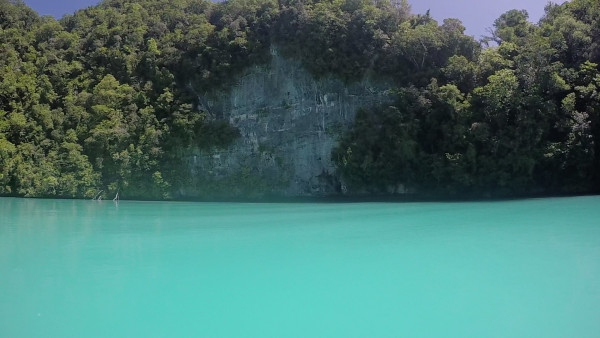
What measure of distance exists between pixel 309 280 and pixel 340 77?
22434 mm

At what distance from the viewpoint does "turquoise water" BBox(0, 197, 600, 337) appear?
20.2 feet

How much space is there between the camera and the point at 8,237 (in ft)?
44.4

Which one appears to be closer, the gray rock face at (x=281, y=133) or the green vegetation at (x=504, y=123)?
the green vegetation at (x=504, y=123)

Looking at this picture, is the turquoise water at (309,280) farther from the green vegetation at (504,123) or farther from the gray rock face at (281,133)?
the gray rock face at (281,133)

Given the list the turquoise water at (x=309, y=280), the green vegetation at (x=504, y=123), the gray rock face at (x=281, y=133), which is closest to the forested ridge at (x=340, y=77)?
the green vegetation at (x=504, y=123)

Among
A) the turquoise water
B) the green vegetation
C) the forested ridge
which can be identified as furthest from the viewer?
the forested ridge

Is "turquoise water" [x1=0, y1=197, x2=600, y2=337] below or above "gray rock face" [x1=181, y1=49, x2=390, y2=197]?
below

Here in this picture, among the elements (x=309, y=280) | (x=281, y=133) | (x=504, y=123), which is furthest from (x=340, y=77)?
(x=309, y=280)

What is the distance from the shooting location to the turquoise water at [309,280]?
6156 millimetres

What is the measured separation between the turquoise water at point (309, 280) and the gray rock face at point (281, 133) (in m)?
14.5

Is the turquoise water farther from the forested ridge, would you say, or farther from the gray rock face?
the gray rock face

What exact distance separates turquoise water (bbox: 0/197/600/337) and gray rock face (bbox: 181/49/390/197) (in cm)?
1446

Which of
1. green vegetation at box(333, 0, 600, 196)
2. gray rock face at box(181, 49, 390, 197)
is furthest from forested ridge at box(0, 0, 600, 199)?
gray rock face at box(181, 49, 390, 197)

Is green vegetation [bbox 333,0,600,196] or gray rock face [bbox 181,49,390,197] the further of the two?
gray rock face [bbox 181,49,390,197]
